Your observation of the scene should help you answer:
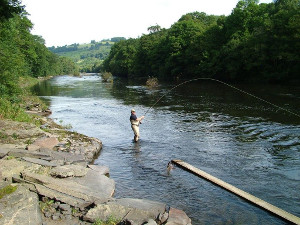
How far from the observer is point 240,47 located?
52.6m

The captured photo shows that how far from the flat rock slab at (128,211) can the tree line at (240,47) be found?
133ft

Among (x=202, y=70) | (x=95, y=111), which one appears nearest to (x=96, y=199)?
(x=95, y=111)

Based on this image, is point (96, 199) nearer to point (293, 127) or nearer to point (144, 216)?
point (144, 216)

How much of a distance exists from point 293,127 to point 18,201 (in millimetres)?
16683

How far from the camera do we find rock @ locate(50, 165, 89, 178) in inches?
378

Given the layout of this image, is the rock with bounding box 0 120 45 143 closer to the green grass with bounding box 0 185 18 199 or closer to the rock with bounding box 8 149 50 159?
the rock with bounding box 8 149 50 159

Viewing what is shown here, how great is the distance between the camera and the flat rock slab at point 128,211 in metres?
7.27

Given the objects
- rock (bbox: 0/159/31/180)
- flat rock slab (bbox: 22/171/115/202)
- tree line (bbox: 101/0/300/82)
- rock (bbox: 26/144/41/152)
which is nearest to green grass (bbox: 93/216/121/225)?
flat rock slab (bbox: 22/171/115/202)

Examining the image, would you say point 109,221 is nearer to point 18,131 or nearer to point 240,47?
point 18,131

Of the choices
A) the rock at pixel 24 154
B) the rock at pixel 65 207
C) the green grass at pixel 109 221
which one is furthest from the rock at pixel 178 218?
the rock at pixel 24 154

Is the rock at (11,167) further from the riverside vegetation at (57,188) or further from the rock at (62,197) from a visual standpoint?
the rock at (62,197)

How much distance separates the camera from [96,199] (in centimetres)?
823

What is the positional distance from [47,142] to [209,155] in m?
7.81

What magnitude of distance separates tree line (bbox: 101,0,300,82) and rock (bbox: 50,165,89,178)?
40.0 m
